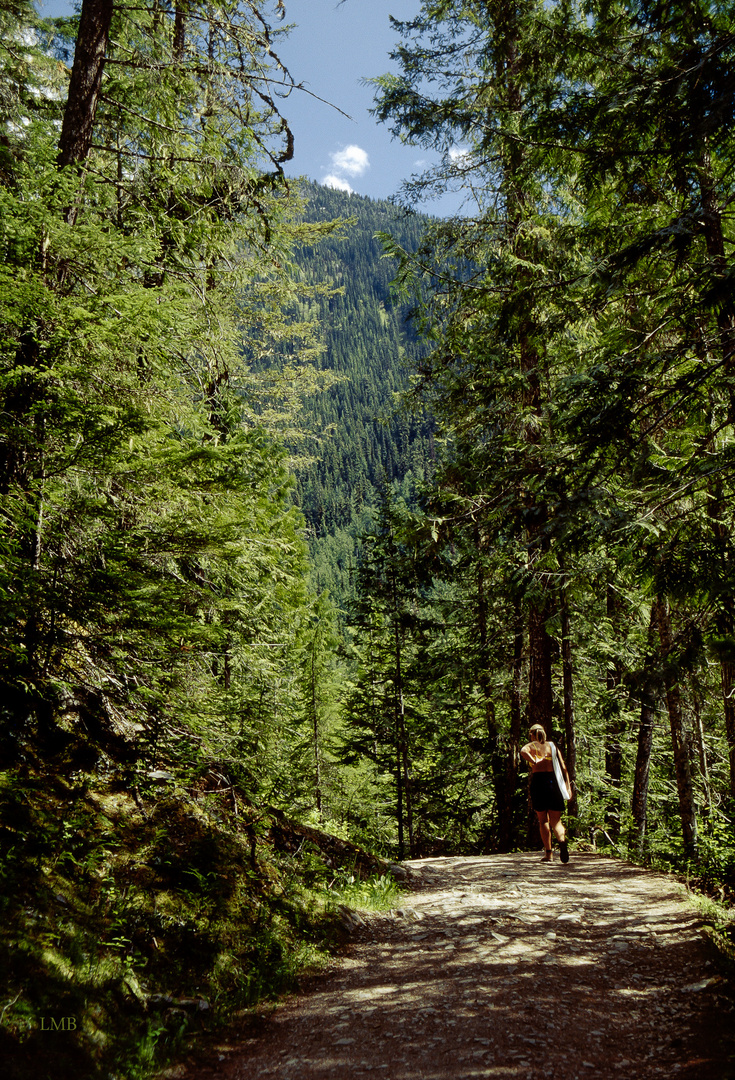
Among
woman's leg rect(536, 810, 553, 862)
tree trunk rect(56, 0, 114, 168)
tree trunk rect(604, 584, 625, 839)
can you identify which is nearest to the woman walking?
woman's leg rect(536, 810, 553, 862)

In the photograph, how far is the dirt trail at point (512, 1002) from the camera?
3.15m

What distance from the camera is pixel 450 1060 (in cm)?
320

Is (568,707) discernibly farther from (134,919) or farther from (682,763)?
(134,919)

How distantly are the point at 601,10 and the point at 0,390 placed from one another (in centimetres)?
646

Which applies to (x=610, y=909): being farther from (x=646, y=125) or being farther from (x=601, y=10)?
(x=601, y=10)

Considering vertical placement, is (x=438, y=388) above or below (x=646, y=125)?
above

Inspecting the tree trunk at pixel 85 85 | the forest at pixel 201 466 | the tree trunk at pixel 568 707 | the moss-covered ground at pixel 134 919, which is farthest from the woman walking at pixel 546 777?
the tree trunk at pixel 85 85

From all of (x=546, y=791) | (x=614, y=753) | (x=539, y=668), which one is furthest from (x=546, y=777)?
(x=614, y=753)

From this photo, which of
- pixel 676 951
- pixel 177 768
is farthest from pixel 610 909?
pixel 177 768

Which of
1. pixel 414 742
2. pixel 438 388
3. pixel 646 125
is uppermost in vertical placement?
pixel 438 388

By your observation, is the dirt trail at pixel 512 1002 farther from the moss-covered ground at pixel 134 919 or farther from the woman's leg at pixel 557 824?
the woman's leg at pixel 557 824

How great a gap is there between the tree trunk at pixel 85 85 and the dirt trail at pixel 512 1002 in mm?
7417

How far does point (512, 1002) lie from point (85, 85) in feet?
28.5

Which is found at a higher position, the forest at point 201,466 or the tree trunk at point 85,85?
the tree trunk at point 85,85
